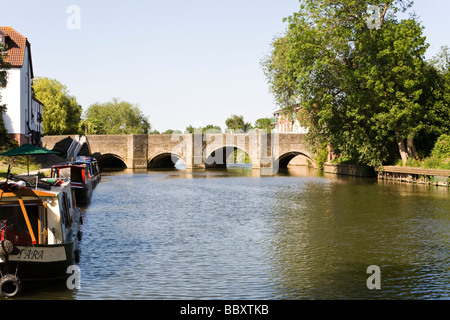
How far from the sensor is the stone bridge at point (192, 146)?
65250 mm

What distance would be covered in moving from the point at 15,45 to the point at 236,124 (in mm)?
81225

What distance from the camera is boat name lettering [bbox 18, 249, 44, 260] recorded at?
11188mm

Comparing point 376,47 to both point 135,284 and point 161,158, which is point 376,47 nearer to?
point 135,284

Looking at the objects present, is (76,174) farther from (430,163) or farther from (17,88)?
(430,163)

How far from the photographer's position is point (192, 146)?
6612 centimetres

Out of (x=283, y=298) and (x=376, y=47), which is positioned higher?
(x=376, y=47)

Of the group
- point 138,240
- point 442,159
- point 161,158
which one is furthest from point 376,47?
point 161,158

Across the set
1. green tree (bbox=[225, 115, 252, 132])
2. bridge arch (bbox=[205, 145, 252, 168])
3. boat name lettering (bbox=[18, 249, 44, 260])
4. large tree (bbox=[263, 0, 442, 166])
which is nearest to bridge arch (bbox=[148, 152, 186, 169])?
bridge arch (bbox=[205, 145, 252, 168])

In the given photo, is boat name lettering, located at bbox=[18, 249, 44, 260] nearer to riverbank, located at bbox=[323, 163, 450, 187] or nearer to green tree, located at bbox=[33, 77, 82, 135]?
riverbank, located at bbox=[323, 163, 450, 187]

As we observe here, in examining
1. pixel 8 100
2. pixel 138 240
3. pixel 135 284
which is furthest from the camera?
pixel 8 100

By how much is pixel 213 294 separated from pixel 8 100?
39279mm

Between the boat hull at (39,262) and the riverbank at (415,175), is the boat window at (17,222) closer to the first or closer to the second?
the boat hull at (39,262)

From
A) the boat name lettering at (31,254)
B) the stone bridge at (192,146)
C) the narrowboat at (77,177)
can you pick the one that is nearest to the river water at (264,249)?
the narrowboat at (77,177)
